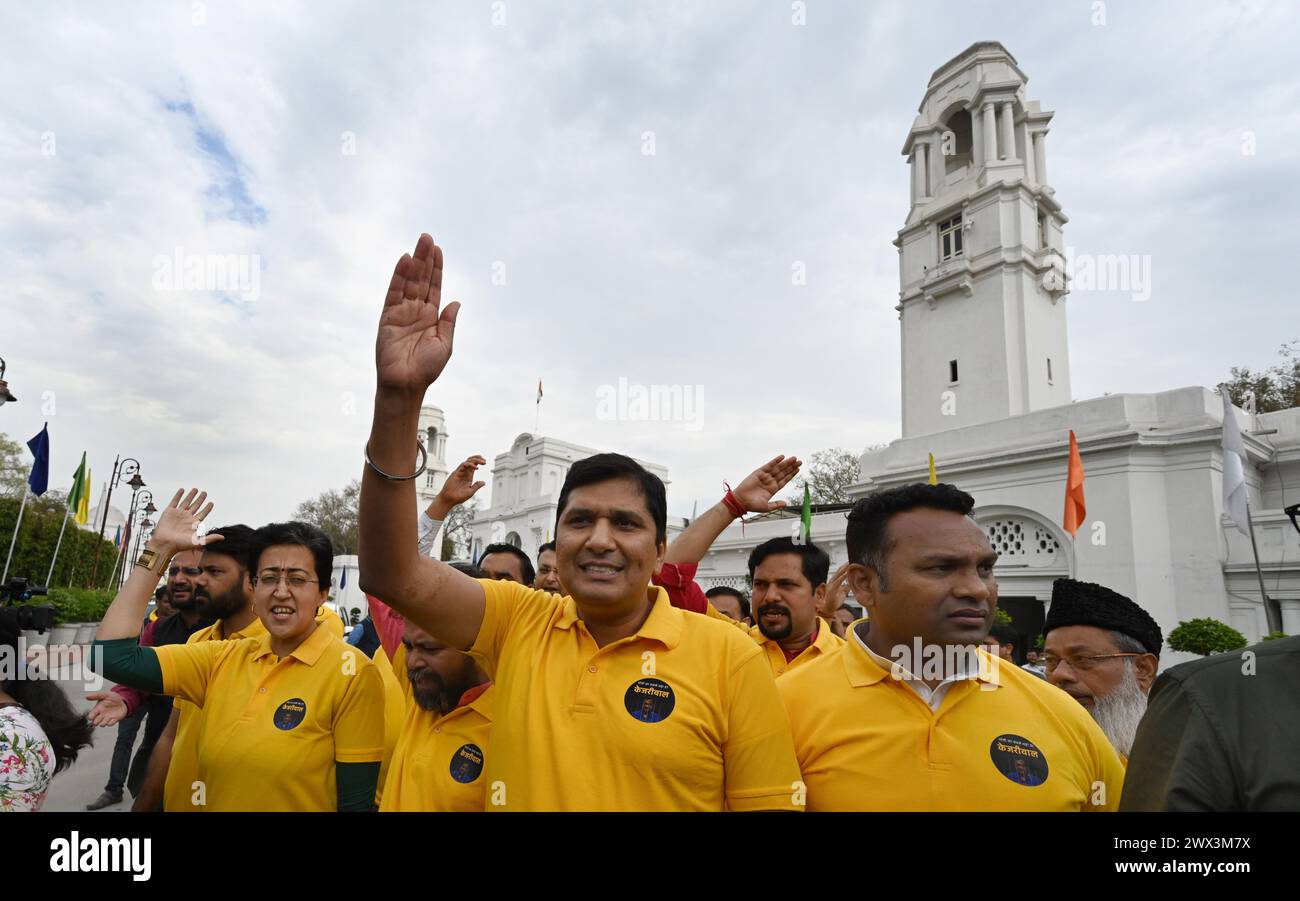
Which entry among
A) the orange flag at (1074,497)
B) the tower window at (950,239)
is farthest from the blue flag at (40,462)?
the tower window at (950,239)

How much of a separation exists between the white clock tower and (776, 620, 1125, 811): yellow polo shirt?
64.6ft

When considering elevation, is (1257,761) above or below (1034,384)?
below

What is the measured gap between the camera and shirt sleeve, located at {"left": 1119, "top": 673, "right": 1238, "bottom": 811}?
1.01 metres

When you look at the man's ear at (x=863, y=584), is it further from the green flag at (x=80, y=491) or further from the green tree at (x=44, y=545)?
the green tree at (x=44, y=545)

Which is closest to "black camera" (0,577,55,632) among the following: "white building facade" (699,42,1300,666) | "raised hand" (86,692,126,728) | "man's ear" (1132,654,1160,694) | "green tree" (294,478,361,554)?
"raised hand" (86,692,126,728)

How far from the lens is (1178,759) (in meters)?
1.03

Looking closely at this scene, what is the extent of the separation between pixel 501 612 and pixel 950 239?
2391 cm

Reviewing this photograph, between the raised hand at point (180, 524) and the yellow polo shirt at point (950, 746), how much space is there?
8.38ft

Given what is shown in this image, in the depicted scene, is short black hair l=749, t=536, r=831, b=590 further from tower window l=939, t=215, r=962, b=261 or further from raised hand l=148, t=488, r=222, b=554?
tower window l=939, t=215, r=962, b=261

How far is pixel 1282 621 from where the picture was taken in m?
12.1

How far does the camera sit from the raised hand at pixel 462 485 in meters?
3.14
